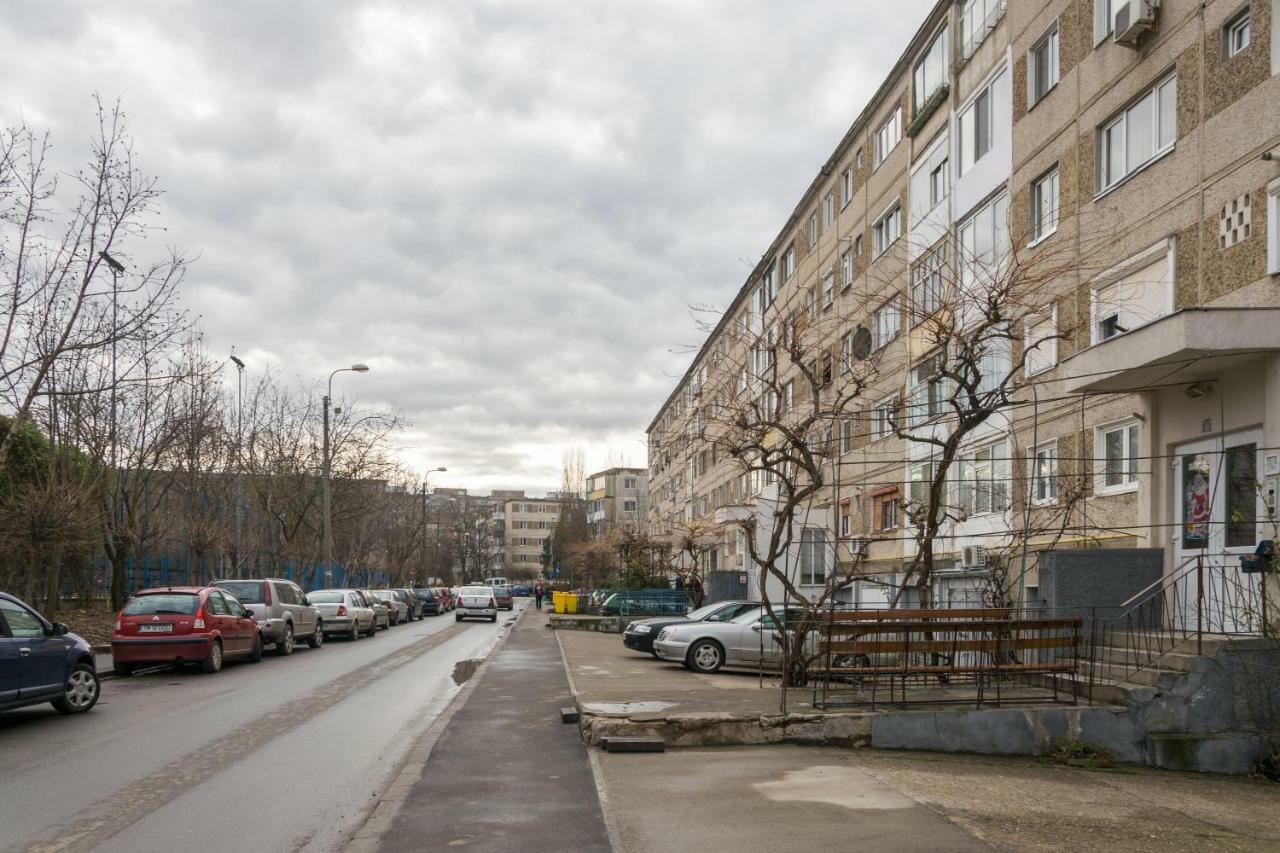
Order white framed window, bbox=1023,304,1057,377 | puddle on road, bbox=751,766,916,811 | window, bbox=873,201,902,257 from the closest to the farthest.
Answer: puddle on road, bbox=751,766,916,811, white framed window, bbox=1023,304,1057,377, window, bbox=873,201,902,257

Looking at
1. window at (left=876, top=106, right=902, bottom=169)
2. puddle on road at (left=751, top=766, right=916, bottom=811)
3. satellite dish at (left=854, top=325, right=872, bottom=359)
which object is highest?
window at (left=876, top=106, right=902, bottom=169)

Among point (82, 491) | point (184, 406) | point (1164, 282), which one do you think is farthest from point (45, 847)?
point (184, 406)

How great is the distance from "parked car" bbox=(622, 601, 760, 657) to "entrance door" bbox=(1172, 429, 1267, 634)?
306 inches

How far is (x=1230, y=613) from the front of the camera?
12.1 meters

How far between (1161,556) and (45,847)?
13482mm

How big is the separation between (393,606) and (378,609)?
15.7 ft

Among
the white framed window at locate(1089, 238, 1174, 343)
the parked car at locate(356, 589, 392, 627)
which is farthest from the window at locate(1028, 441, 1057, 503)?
the parked car at locate(356, 589, 392, 627)

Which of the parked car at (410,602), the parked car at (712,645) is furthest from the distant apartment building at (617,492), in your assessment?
the parked car at (712,645)

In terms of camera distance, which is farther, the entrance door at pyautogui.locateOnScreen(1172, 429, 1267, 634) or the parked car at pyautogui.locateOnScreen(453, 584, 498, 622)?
the parked car at pyautogui.locateOnScreen(453, 584, 498, 622)

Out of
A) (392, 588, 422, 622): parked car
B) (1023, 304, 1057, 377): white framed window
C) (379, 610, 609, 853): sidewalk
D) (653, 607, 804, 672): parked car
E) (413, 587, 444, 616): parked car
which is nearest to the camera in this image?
(379, 610, 609, 853): sidewalk

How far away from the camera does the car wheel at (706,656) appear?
63.6ft

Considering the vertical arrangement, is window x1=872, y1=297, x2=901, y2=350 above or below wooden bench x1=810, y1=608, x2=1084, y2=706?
above

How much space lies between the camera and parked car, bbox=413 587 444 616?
51213 mm

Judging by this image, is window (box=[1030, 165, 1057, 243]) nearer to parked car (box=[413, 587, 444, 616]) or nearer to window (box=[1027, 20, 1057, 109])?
window (box=[1027, 20, 1057, 109])
